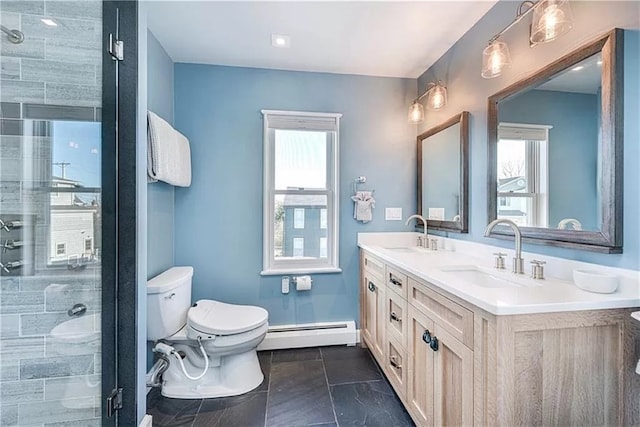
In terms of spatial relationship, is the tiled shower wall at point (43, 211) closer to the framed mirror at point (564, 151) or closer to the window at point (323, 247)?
the window at point (323, 247)

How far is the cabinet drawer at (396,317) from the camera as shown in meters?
1.64

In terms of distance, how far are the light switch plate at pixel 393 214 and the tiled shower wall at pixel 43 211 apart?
210 cm

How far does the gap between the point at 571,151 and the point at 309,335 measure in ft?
6.98

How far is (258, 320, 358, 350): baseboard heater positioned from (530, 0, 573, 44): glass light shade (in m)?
2.29

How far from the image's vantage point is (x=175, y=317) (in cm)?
192

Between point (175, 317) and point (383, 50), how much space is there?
2.41 meters

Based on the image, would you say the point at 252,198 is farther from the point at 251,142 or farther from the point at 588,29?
the point at 588,29

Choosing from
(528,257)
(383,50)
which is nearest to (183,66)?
(383,50)

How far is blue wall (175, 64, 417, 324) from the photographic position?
241 centimetres

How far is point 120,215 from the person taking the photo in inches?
50.3

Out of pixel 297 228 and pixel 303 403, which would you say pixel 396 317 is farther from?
pixel 297 228

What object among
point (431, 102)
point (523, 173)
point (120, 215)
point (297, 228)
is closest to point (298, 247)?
point (297, 228)

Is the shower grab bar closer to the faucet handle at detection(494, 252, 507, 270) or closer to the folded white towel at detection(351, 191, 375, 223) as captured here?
the folded white towel at detection(351, 191, 375, 223)

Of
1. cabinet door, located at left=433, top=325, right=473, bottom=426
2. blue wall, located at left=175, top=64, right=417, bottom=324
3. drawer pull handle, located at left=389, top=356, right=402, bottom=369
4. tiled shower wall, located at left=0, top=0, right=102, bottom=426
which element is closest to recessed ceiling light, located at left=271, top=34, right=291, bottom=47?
blue wall, located at left=175, top=64, right=417, bottom=324
